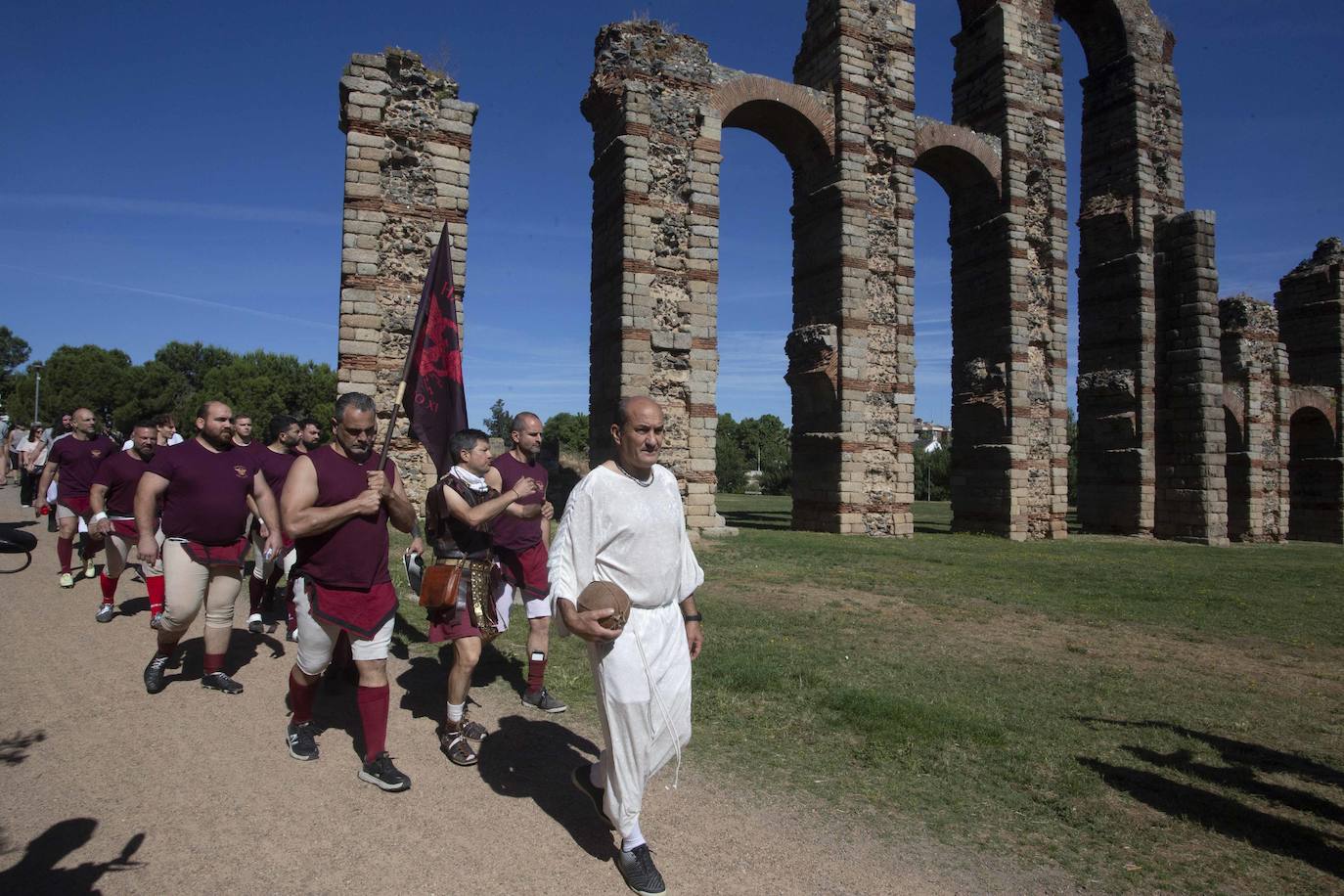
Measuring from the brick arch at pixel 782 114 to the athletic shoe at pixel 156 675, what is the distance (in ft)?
49.3

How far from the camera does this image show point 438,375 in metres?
6.09

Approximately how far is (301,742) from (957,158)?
72.0 ft

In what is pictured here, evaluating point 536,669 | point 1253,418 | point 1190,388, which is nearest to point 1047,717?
point 536,669

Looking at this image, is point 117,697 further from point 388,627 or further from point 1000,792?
point 1000,792

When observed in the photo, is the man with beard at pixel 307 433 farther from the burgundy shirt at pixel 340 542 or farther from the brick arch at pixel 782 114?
the brick arch at pixel 782 114

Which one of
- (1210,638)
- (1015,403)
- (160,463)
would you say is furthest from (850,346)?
(160,463)

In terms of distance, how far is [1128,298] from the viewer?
894 inches

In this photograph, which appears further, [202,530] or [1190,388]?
[1190,388]

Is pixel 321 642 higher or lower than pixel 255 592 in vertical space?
higher

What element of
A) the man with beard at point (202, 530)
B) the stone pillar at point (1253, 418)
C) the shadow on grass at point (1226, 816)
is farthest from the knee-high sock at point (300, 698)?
the stone pillar at point (1253, 418)

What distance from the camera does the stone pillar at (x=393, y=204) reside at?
12.7m

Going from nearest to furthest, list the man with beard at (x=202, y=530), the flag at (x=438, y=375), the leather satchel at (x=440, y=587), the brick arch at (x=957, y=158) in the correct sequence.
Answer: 1. the leather satchel at (x=440, y=587)
2. the man with beard at (x=202, y=530)
3. the flag at (x=438, y=375)
4. the brick arch at (x=957, y=158)

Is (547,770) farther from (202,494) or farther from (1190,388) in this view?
(1190,388)

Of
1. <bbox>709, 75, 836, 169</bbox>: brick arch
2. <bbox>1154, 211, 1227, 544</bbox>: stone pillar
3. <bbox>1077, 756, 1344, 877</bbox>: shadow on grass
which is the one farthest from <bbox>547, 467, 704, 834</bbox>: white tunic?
<bbox>1154, 211, 1227, 544</bbox>: stone pillar
